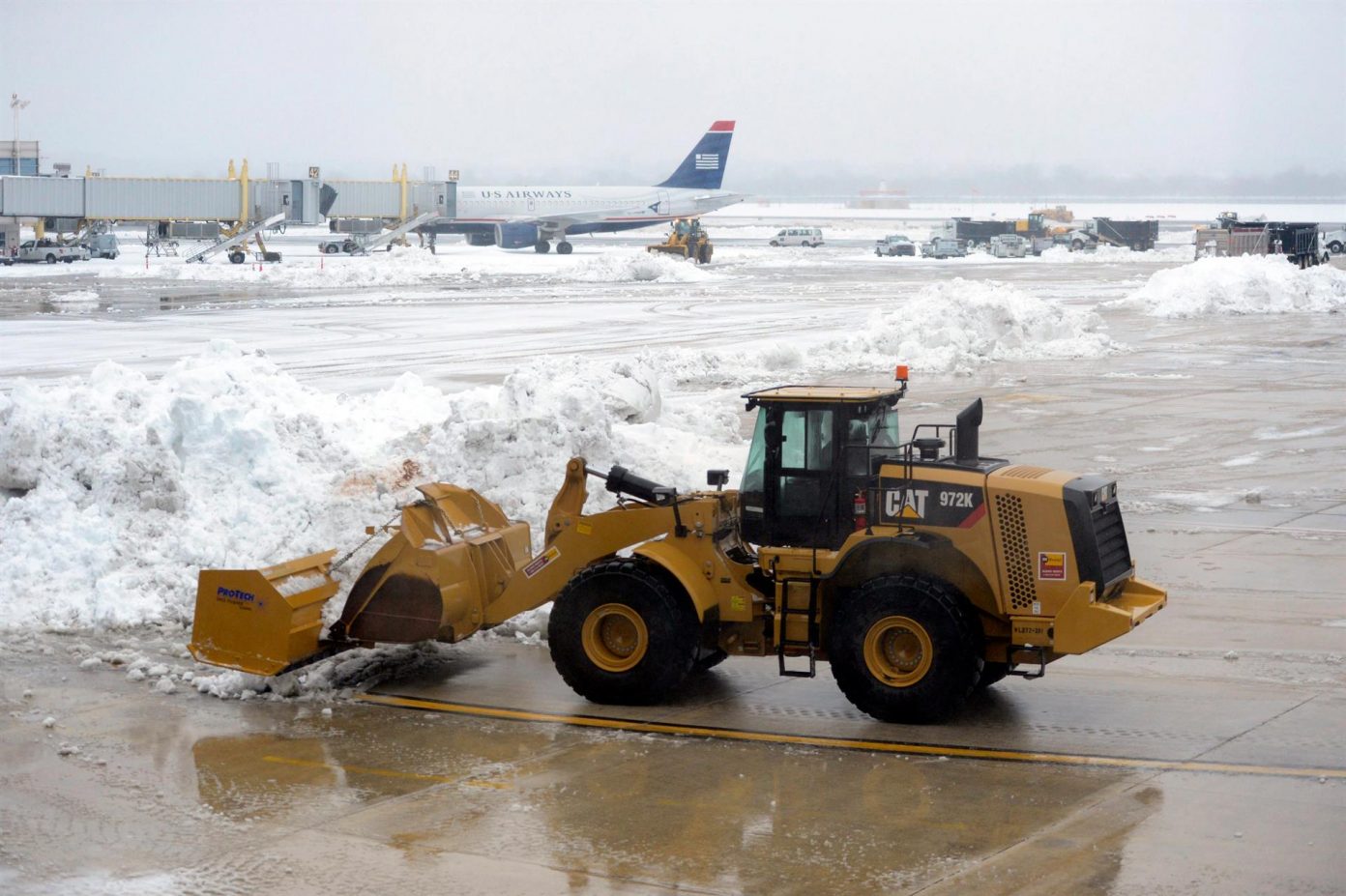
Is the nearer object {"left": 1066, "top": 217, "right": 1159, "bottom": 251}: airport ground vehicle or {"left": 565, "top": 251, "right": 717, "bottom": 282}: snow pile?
{"left": 565, "top": 251, "right": 717, "bottom": 282}: snow pile

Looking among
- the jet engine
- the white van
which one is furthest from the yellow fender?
the white van

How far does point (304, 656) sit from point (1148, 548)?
361 inches

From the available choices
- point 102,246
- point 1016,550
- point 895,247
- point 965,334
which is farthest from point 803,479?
point 895,247

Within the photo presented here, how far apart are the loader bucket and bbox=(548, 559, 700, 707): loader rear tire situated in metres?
1.72

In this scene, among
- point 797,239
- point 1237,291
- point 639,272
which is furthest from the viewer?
point 797,239

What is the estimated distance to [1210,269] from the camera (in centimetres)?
5041

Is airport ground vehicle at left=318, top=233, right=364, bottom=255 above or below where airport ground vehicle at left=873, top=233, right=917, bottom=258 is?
below

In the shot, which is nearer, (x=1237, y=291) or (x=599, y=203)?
(x=1237, y=291)

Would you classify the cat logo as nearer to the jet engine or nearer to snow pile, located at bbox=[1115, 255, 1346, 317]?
snow pile, located at bbox=[1115, 255, 1346, 317]

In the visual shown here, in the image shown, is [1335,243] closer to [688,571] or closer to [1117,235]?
[1117,235]

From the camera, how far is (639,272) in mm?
64938

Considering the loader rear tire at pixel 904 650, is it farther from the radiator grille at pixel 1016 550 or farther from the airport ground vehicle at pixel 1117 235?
the airport ground vehicle at pixel 1117 235

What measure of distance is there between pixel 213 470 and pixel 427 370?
16.5 meters

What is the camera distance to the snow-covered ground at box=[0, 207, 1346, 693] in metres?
13.5
